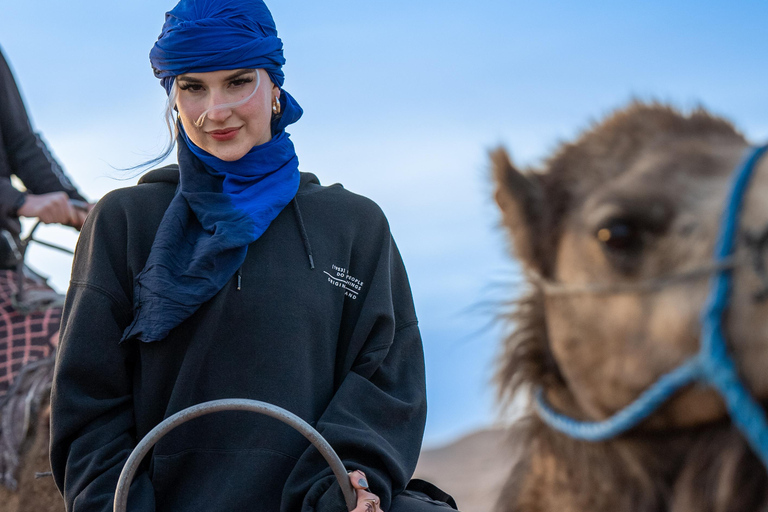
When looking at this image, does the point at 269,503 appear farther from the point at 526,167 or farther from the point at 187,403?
the point at 526,167

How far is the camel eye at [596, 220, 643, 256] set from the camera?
1624 mm

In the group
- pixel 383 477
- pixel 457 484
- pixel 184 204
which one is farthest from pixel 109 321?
pixel 457 484

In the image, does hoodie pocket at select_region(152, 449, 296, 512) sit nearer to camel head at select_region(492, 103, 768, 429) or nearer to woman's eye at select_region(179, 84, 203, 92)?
camel head at select_region(492, 103, 768, 429)

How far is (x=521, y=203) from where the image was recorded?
1.91 m

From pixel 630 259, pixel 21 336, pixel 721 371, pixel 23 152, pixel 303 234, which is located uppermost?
pixel 630 259

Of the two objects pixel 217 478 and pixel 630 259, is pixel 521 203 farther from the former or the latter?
pixel 217 478

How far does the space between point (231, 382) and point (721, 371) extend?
1.53 m

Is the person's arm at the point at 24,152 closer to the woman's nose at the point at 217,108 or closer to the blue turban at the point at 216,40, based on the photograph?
the blue turban at the point at 216,40

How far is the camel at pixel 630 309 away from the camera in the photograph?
1506mm

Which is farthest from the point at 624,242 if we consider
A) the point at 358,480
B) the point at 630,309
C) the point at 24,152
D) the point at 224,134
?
the point at 24,152

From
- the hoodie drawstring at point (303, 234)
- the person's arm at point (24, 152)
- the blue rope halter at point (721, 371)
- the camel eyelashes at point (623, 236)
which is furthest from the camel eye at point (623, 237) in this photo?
the person's arm at point (24, 152)

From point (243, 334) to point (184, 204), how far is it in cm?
46

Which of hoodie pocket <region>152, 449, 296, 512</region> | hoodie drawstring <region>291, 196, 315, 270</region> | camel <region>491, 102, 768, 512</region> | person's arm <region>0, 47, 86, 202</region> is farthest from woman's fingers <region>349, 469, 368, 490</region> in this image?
person's arm <region>0, 47, 86, 202</region>

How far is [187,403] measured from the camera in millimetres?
2531
